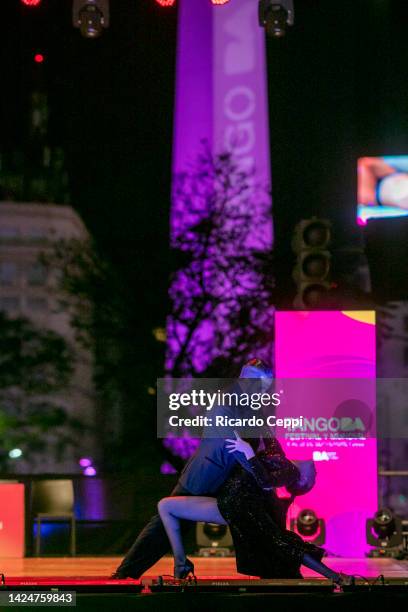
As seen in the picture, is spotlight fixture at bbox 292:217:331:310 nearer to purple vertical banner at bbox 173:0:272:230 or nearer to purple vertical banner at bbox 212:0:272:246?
purple vertical banner at bbox 212:0:272:246

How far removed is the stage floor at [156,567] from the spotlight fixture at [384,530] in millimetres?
319

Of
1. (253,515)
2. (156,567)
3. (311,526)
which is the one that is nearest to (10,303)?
(311,526)

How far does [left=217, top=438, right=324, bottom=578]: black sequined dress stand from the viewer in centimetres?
623

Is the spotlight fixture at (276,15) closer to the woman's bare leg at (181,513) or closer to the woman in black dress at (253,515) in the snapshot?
the woman in black dress at (253,515)

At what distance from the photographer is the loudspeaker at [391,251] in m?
11.8

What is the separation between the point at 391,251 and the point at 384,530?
312cm

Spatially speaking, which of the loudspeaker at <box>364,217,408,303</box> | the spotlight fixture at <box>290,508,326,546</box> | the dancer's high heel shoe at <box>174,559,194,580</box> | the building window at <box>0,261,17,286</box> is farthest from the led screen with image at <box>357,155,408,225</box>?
the building window at <box>0,261,17,286</box>

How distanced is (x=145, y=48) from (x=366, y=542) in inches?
500

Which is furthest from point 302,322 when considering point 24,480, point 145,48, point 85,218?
point 85,218

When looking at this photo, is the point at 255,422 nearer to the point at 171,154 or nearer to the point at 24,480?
the point at 24,480

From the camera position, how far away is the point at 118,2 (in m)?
19.5

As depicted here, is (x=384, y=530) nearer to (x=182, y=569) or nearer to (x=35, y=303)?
(x=182, y=569)

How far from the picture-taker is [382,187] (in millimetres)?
12945

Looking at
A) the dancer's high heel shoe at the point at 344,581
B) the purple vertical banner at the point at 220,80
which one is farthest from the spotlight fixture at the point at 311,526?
the purple vertical banner at the point at 220,80
